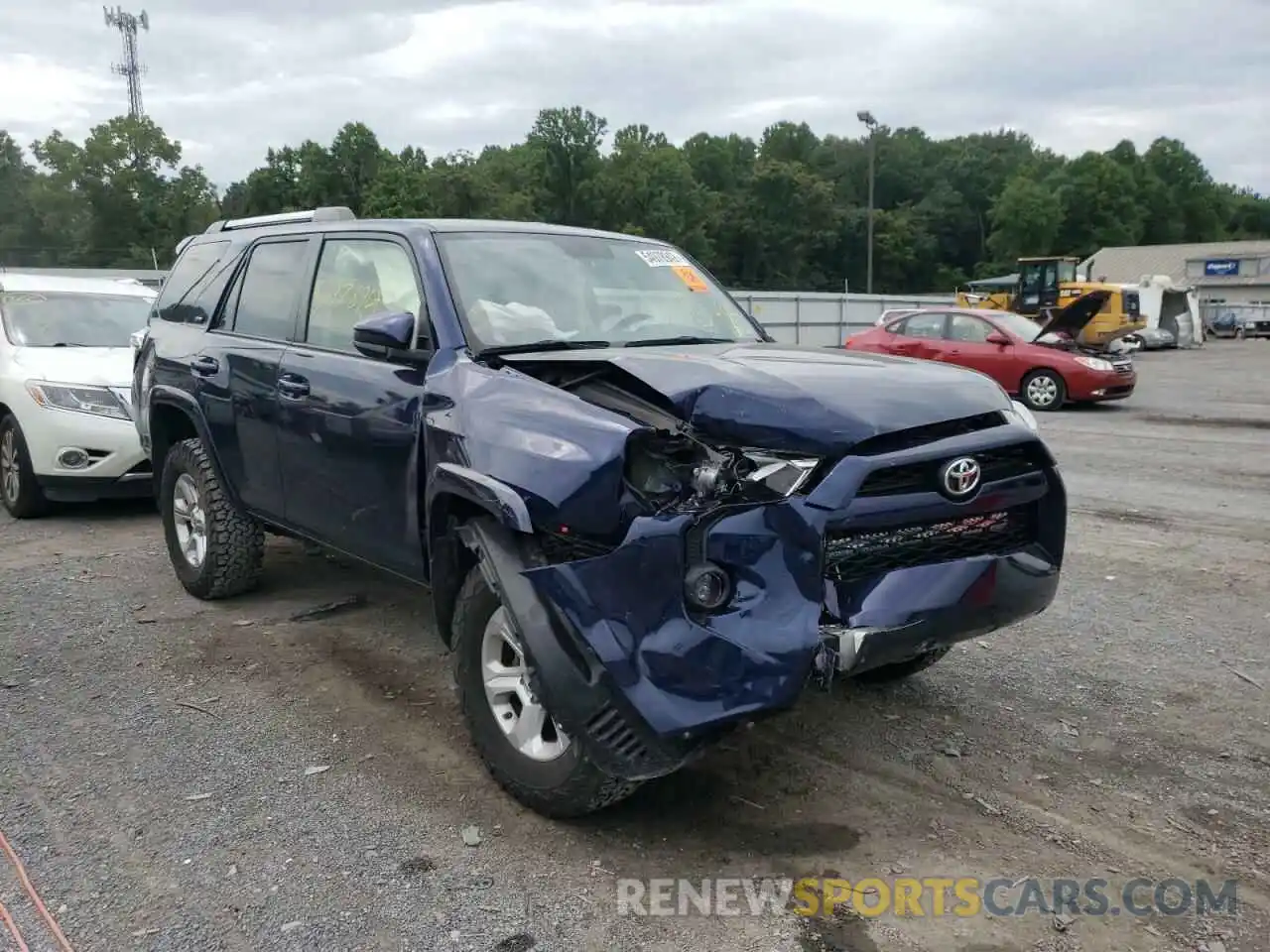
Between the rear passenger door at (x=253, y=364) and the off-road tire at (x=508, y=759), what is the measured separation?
1791mm

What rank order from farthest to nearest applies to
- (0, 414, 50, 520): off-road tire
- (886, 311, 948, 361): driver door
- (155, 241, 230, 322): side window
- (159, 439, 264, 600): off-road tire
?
(886, 311, 948, 361): driver door < (0, 414, 50, 520): off-road tire < (155, 241, 230, 322): side window < (159, 439, 264, 600): off-road tire

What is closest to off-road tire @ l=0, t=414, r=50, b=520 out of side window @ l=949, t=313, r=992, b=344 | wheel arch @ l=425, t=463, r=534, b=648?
wheel arch @ l=425, t=463, r=534, b=648

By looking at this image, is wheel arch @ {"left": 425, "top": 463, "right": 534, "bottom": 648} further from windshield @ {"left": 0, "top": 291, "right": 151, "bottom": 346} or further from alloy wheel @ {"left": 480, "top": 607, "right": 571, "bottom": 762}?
windshield @ {"left": 0, "top": 291, "right": 151, "bottom": 346}

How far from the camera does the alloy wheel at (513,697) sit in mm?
3281

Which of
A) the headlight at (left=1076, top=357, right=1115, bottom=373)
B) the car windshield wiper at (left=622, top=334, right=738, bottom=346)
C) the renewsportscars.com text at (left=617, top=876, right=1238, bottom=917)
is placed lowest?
the renewsportscars.com text at (left=617, top=876, right=1238, bottom=917)

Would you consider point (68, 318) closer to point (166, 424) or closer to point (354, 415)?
point (166, 424)

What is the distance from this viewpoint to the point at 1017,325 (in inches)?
658

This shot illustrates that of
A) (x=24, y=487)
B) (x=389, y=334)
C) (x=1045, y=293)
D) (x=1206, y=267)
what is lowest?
(x=24, y=487)

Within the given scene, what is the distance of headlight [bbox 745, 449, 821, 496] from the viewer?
296cm

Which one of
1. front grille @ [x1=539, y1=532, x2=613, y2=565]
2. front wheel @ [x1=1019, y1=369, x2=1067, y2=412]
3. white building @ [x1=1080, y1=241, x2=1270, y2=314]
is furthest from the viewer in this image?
white building @ [x1=1080, y1=241, x2=1270, y2=314]

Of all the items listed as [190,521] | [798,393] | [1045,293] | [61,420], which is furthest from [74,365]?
[1045,293]

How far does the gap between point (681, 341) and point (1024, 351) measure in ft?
43.1

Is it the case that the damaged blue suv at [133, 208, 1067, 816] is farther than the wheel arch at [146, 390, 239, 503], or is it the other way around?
the wheel arch at [146, 390, 239, 503]

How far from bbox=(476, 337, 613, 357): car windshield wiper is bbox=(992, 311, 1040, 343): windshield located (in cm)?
1377
